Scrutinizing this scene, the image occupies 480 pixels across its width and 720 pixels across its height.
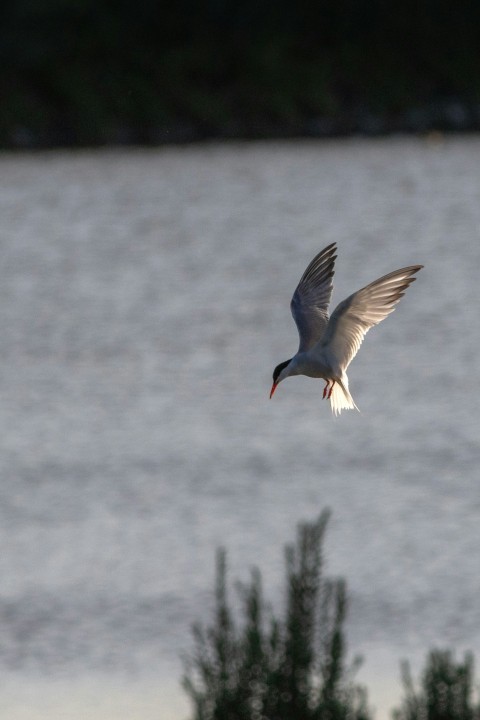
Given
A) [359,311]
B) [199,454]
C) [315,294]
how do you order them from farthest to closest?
[199,454] → [315,294] → [359,311]

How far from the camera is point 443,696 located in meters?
5.64

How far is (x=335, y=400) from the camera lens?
15.9 ft

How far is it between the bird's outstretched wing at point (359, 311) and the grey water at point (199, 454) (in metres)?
6.29

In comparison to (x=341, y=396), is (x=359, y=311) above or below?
above

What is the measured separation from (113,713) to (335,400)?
6.95 metres

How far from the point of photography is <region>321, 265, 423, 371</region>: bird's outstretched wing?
15.2 feet

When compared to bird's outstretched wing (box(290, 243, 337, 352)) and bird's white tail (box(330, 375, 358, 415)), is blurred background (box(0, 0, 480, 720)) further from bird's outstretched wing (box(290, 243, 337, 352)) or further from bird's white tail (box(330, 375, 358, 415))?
bird's white tail (box(330, 375, 358, 415))

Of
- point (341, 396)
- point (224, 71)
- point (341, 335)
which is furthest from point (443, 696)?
point (224, 71)

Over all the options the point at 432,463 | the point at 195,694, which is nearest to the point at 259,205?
the point at 432,463

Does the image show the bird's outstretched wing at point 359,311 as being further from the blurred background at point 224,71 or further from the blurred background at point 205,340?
the blurred background at point 224,71

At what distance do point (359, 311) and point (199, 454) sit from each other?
42.3ft

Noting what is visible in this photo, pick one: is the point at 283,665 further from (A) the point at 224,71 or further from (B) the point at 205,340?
(A) the point at 224,71

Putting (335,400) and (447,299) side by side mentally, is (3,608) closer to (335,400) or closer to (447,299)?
(335,400)

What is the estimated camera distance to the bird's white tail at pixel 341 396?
183 inches
